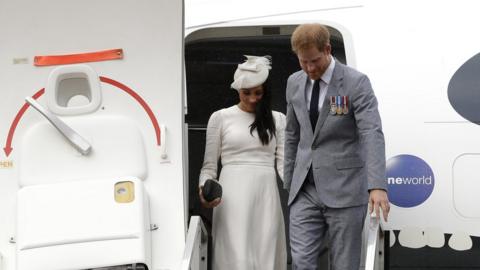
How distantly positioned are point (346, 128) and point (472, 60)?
0.98 meters

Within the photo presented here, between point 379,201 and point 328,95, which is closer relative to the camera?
point 379,201

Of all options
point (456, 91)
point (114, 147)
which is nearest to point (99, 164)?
point (114, 147)

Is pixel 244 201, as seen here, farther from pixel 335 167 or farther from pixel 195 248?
pixel 335 167

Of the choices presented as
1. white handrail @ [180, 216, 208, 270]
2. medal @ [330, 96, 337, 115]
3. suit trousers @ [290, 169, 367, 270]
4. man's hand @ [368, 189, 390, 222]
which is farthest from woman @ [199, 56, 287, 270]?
man's hand @ [368, 189, 390, 222]

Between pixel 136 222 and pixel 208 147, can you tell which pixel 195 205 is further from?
pixel 136 222

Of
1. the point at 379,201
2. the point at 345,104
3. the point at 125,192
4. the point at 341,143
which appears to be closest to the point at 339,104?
the point at 345,104

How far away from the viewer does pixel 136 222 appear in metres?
4.03

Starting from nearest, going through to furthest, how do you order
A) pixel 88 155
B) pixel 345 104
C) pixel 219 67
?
pixel 345 104
pixel 88 155
pixel 219 67

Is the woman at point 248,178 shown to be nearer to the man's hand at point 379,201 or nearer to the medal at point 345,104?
the medal at point 345,104

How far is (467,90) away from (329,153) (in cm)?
96

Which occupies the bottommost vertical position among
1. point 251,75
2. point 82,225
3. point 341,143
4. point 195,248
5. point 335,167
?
point 195,248

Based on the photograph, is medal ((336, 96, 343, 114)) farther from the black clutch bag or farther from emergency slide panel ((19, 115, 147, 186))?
emergency slide panel ((19, 115, 147, 186))

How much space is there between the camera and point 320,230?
4.07 meters

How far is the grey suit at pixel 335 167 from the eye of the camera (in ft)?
13.0
